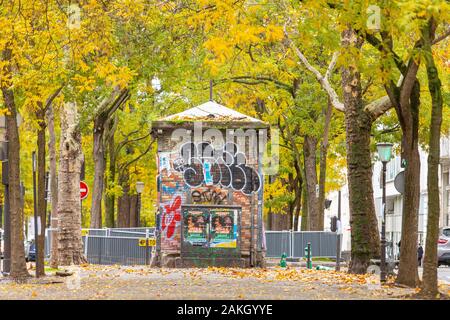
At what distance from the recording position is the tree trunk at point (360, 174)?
83.9ft

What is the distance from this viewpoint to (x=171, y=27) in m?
28.3

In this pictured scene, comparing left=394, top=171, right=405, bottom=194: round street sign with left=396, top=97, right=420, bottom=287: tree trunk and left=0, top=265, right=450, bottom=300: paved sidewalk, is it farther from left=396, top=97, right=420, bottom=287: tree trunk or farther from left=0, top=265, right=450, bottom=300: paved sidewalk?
left=0, top=265, right=450, bottom=300: paved sidewalk

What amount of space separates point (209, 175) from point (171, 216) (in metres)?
1.55

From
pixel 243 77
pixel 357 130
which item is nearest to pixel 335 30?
pixel 357 130

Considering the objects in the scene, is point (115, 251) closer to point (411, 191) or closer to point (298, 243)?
point (298, 243)

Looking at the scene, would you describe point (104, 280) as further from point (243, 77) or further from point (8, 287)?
point (243, 77)

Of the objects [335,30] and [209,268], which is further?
[209,268]

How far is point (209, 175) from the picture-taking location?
31.5 meters

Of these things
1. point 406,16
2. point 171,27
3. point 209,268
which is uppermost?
point 171,27

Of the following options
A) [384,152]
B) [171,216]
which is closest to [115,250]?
[171,216]

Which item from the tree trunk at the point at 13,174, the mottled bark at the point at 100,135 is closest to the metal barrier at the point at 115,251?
the mottled bark at the point at 100,135

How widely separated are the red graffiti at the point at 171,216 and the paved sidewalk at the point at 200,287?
455 centimetres

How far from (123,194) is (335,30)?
33.8m

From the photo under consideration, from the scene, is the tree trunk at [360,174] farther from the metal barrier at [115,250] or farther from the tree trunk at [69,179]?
the metal barrier at [115,250]
